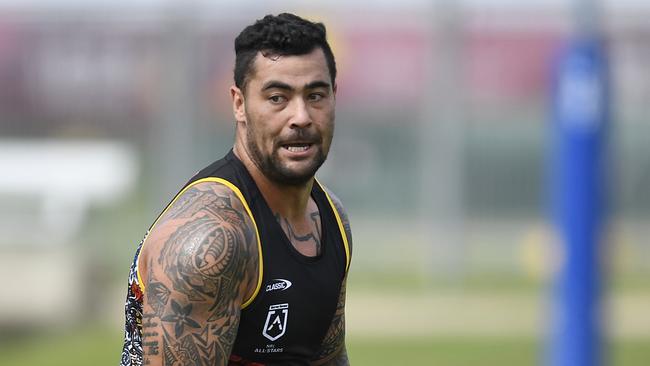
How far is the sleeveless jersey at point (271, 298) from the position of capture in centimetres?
412

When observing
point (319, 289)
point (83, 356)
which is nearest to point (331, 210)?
point (319, 289)

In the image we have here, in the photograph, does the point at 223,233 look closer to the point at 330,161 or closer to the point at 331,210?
the point at 331,210

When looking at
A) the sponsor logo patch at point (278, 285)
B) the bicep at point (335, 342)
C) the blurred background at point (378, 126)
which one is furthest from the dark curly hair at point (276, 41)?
the blurred background at point (378, 126)

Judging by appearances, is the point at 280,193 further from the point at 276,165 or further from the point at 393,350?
the point at 393,350

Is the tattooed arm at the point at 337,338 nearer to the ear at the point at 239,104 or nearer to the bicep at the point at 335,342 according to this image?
the bicep at the point at 335,342

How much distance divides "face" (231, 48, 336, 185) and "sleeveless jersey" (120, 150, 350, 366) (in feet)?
0.38

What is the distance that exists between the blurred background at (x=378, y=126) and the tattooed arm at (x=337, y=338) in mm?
11396

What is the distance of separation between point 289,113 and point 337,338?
1.05 meters

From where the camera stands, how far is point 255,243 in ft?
13.3

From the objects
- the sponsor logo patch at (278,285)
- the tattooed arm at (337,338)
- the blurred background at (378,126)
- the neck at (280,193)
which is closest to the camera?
the sponsor logo patch at (278,285)

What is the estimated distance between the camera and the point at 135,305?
4215 mm

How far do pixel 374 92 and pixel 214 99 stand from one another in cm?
210

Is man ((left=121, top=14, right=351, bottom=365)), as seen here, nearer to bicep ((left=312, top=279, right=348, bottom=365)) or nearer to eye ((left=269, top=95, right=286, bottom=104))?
eye ((left=269, top=95, right=286, bottom=104))

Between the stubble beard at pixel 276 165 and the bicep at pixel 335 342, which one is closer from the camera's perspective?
the stubble beard at pixel 276 165
